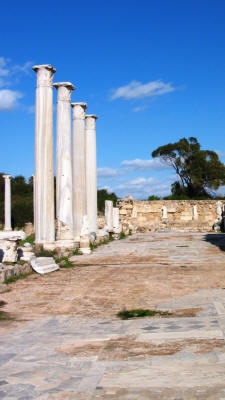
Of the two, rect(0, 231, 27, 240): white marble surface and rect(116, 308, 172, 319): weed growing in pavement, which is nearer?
rect(116, 308, 172, 319): weed growing in pavement

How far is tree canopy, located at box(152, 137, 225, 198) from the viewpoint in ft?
166

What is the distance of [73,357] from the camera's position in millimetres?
4977

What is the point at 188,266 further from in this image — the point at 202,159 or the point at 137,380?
the point at 202,159

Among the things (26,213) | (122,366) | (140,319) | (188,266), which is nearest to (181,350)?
(122,366)

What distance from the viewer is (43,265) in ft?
42.1

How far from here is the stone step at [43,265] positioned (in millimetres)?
12448

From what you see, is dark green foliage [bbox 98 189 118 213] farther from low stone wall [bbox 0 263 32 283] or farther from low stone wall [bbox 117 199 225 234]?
low stone wall [bbox 0 263 32 283]

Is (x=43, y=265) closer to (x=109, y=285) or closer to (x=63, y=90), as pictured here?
(x=109, y=285)

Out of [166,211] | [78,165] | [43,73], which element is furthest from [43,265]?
[166,211]

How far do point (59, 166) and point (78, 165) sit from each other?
3492 millimetres

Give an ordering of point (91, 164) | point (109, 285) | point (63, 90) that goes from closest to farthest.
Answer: point (109, 285), point (63, 90), point (91, 164)

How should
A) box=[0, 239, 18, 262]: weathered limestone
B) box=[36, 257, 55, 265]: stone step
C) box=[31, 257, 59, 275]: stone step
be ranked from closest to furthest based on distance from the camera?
box=[0, 239, 18, 262]: weathered limestone → box=[31, 257, 59, 275]: stone step → box=[36, 257, 55, 265]: stone step

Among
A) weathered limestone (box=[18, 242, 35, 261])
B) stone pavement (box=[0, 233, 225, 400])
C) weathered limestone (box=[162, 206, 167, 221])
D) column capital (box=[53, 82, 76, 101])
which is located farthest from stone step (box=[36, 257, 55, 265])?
weathered limestone (box=[162, 206, 167, 221])

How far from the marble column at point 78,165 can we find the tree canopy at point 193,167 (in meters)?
30.9
